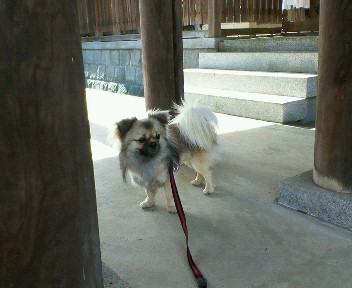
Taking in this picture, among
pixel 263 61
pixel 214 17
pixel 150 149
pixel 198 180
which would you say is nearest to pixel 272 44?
pixel 263 61

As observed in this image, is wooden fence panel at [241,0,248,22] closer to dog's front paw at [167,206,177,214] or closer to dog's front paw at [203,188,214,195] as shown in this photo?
dog's front paw at [203,188,214,195]

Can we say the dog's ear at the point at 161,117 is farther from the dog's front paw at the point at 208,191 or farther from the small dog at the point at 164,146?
the dog's front paw at the point at 208,191

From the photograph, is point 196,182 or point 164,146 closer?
point 164,146

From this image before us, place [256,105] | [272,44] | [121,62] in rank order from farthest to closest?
[121,62], [272,44], [256,105]

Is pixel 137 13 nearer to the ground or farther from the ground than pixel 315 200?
farther from the ground

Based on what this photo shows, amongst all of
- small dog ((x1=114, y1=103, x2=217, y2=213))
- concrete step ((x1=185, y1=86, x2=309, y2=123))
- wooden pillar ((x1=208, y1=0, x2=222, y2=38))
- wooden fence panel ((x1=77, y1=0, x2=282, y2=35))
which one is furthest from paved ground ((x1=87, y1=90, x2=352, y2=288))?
wooden fence panel ((x1=77, y1=0, x2=282, y2=35))

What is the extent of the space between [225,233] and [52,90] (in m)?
1.64

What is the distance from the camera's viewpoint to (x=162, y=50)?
3.36 meters

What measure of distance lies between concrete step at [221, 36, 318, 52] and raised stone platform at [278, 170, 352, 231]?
3978 millimetres

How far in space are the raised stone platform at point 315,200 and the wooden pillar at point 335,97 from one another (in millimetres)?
81

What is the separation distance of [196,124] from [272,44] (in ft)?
14.4

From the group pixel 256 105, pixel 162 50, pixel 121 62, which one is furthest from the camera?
pixel 121 62

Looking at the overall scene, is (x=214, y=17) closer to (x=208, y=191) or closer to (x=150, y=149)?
(x=208, y=191)

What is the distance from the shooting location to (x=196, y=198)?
2824 mm
